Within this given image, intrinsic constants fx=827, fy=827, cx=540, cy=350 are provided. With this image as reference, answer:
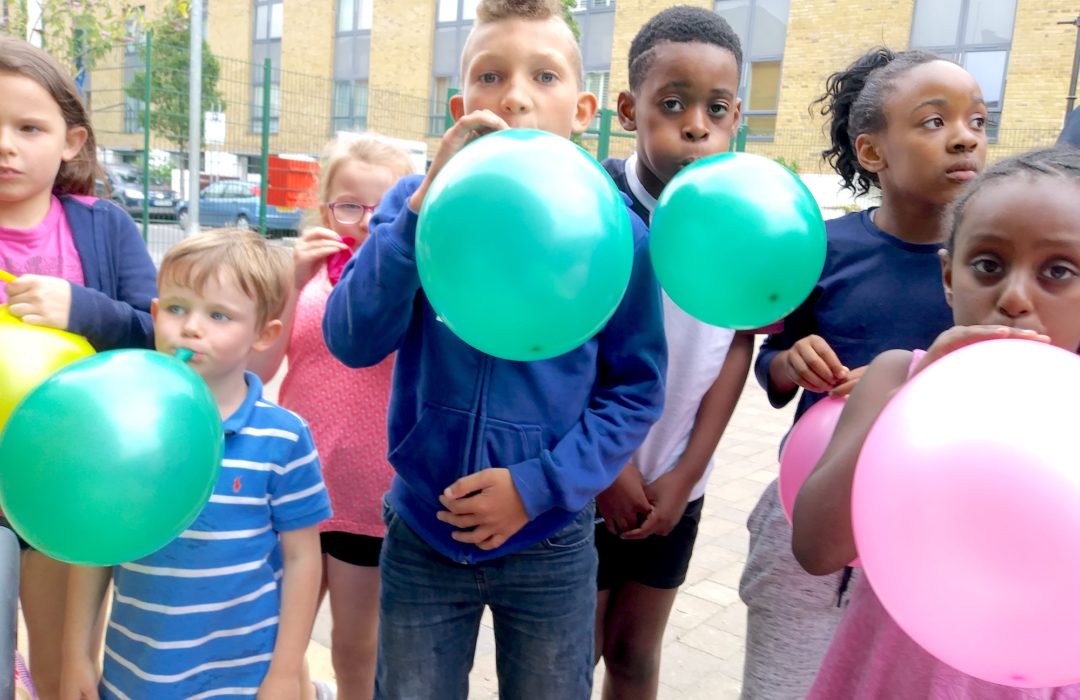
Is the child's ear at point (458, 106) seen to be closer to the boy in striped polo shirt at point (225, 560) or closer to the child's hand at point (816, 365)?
the boy in striped polo shirt at point (225, 560)

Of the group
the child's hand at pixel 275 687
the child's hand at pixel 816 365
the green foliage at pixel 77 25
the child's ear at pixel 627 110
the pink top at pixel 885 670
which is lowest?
the child's hand at pixel 275 687

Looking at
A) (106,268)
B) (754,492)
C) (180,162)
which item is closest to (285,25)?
(180,162)

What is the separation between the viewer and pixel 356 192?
2.35m

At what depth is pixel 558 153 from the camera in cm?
125

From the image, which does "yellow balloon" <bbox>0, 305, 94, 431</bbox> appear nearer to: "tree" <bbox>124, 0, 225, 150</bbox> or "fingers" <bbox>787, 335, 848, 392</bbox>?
"fingers" <bbox>787, 335, 848, 392</bbox>

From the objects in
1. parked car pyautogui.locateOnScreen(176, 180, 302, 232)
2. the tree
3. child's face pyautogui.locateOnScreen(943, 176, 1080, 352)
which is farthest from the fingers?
the tree

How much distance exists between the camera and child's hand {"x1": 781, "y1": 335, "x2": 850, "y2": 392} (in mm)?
1720

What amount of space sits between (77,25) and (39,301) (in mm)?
5027

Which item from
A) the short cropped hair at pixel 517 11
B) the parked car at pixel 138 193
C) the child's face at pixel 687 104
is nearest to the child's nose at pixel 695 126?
the child's face at pixel 687 104


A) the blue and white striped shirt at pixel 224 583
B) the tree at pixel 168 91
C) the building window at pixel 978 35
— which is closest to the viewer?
the blue and white striped shirt at pixel 224 583

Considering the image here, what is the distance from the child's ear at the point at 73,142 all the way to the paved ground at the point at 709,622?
1822mm

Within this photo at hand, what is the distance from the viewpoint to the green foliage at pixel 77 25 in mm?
5426

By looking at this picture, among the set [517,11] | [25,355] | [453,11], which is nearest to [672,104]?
[517,11]

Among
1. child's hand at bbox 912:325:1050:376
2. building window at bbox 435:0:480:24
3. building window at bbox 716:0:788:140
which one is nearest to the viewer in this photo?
child's hand at bbox 912:325:1050:376
